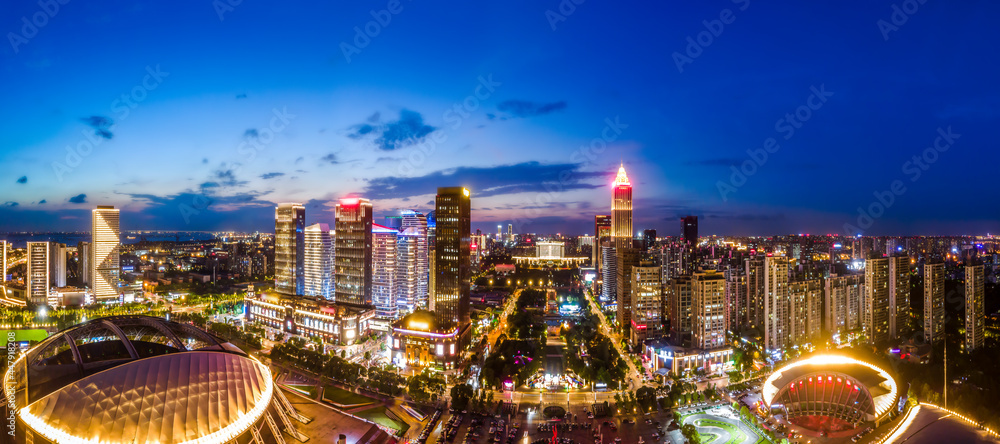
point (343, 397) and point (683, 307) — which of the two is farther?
point (683, 307)

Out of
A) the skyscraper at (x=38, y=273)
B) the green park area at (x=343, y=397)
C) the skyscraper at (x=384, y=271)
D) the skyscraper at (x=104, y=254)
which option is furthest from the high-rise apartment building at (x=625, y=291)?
the skyscraper at (x=38, y=273)

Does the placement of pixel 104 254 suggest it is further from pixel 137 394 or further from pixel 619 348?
pixel 619 348

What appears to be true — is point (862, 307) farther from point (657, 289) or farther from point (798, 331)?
point (657, 289)

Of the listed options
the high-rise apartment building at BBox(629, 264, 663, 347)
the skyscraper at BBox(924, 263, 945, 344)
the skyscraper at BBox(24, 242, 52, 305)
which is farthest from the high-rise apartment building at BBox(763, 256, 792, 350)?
the skyscraper at BBox(24, 242, 52, 305)

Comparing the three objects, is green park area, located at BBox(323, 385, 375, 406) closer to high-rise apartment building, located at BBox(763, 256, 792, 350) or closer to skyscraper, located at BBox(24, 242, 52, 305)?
high-rise apartment building, located at BBox(763, 256, 792, 350)

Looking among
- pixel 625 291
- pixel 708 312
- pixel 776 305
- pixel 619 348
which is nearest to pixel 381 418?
pixel 619 348

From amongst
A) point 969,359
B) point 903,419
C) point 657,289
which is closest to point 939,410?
point 903,419
